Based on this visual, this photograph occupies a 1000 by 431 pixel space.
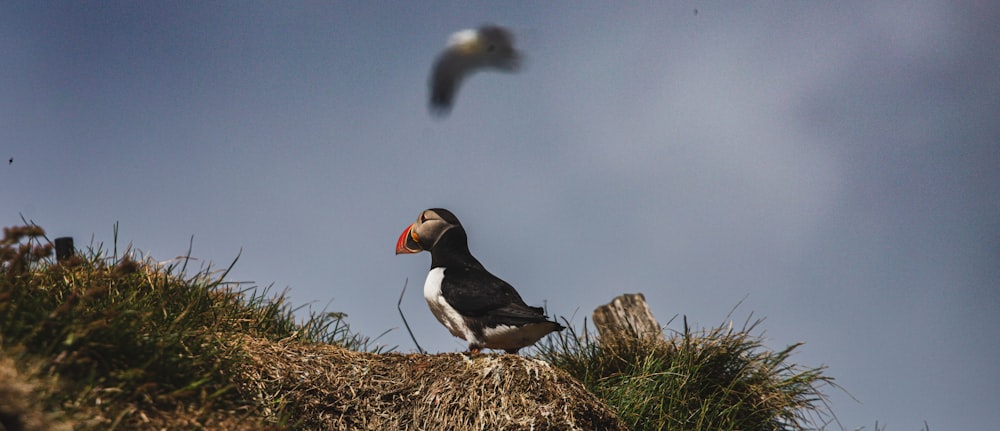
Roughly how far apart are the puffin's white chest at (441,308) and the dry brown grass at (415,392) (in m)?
0.39

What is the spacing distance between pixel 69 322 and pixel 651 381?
5.10 meters

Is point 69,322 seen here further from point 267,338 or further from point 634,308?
point 634,308

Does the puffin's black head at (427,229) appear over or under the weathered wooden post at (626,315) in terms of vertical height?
under

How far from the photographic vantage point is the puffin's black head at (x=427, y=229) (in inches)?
304

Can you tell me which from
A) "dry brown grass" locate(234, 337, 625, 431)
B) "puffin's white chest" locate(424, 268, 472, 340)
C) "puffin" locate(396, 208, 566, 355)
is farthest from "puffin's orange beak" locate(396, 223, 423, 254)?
"dry brown grass" locate(234, 337, 625, 431)

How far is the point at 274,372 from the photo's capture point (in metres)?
6.47

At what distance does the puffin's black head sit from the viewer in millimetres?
7727

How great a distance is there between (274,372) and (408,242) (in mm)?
1921

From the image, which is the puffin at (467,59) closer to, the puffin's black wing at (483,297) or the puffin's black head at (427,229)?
the puffin's black head at (427,229)

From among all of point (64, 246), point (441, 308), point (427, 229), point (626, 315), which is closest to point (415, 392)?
point (441, 308)

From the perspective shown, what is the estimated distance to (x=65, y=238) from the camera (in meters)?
7.79

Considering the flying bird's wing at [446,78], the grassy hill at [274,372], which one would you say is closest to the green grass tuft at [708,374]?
the grassy hill at [274,372]

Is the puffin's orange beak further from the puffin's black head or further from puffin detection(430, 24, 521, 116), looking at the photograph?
puffin detection(430, 24, 521, 116)

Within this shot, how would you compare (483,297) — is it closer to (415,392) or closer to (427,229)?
(415,392)
